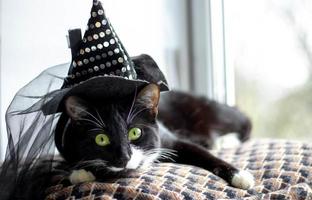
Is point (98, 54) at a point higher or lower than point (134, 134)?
higher

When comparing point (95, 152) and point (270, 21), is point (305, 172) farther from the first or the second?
point (270, 21)

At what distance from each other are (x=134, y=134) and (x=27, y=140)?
0.77ft

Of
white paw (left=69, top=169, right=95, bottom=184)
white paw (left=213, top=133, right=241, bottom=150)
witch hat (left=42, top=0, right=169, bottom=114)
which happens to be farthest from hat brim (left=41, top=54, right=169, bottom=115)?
white paw (left=213, top=133, right=241, bottom=150)

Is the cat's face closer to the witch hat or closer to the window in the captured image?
the witch hat

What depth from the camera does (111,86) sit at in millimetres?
1022

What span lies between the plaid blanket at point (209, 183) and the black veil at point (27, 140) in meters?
0.06

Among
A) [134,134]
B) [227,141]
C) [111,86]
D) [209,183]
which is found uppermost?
[111,86]

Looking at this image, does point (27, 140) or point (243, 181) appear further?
point (243, 181)

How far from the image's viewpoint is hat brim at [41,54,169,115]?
98cm

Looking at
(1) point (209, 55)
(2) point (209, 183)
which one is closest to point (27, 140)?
(2) point (209, 183)

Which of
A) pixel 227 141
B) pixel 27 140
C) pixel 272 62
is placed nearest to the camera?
pixel 27 140

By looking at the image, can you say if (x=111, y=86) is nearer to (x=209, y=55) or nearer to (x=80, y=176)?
(x=80, y=176)

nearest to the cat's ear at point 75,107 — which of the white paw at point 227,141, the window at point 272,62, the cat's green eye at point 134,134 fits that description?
the cat's green eye at point 134,134

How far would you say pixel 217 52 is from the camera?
1.82m
